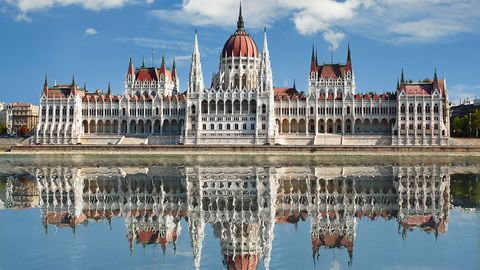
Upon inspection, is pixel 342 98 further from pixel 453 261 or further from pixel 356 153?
pixel 453 261

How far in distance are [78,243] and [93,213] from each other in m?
7.42

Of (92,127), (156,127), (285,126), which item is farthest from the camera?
(92,127)

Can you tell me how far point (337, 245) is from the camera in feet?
82.9

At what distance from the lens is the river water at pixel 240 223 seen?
22766 millimetres

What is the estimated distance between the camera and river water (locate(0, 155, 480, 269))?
74.7ft

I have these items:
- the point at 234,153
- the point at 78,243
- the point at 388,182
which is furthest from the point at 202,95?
the point at 78,243

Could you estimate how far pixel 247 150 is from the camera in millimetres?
96312

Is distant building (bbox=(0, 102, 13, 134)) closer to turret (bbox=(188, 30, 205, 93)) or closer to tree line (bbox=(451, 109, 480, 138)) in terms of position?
turret (bbox=(188, 30, 205, 93))

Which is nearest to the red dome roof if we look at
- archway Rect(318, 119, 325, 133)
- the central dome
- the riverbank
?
the central dome

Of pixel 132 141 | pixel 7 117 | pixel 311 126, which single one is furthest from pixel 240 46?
pixel 7 117

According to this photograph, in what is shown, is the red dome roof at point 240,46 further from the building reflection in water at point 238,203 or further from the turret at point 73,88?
the building reflection in water at point 238,203

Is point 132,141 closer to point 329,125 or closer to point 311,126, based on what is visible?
point 311,126

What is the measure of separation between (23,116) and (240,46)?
7618 cm

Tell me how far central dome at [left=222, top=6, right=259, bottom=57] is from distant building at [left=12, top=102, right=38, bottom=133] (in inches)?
2802
